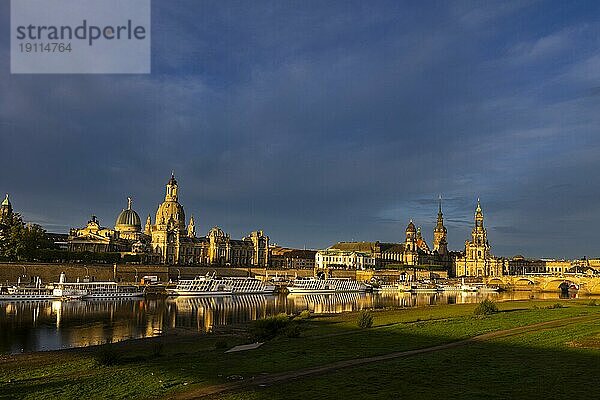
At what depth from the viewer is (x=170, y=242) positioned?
162m

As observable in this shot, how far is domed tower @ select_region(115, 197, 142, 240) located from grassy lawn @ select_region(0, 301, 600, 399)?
157974mm

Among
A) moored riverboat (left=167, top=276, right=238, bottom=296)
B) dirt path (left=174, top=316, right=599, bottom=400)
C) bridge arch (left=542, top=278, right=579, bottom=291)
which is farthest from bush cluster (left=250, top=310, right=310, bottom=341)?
bridge arch (left=542, top=278, right=579, bottom=291)

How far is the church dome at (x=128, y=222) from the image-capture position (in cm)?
18925

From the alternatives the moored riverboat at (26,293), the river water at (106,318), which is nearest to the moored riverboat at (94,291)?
the moored riverboat at (26,293)

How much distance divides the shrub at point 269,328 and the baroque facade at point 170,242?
122126 millimetres

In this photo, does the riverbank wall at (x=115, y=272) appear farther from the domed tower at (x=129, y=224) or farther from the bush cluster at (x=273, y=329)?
the bush cluster at (x=273, y=329)

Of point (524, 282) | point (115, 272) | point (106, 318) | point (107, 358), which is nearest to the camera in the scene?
point (107, 358)

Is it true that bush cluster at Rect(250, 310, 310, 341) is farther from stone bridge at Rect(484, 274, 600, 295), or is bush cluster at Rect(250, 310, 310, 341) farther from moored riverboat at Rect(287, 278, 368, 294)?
stone bridge at Rect(484, 274, 600, 295)

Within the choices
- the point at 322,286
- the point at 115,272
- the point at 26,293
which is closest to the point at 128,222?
the point at 115,272

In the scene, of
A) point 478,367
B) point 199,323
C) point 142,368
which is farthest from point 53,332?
point 478,367

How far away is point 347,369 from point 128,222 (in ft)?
587

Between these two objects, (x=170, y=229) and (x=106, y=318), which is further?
(x=170, y=229)

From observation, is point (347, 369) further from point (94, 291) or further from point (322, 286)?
point (322, 286)

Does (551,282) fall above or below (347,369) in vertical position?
below
